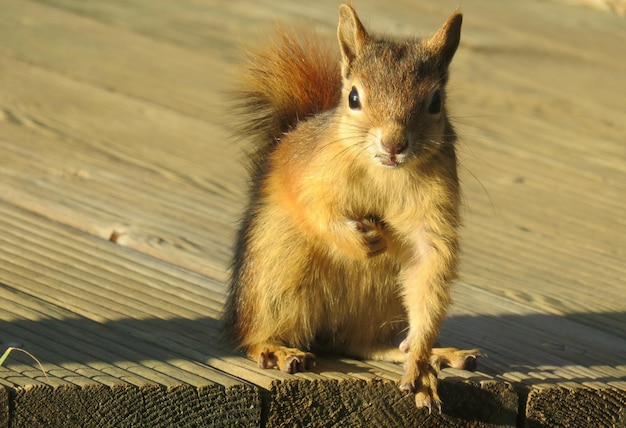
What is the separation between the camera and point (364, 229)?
7.91 feet

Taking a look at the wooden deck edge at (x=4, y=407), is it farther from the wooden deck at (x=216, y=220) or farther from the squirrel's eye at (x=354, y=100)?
the squirrel's eye at (x=354, y=100)

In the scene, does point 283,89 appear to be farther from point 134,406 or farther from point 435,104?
point 134,406

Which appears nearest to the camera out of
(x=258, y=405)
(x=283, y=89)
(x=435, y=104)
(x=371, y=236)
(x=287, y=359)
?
A: (x=258, y=405)

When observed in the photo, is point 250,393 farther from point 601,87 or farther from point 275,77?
point 601,87

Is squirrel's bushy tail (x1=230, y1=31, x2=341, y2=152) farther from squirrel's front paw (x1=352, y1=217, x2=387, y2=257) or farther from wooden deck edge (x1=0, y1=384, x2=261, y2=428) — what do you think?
wooden deck edge (x1=0, y1=384, x2=261, y2=428)

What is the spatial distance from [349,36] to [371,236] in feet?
1.87

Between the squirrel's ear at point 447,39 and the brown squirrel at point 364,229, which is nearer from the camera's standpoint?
the brown squirrel at point 364,229

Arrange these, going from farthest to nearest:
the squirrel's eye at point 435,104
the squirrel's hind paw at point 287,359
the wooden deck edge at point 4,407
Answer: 1. the squirrel's eye at point 435,104
2. the squirrel's hind paw at point 287,359
3. the wooden deck edge at point 4,407

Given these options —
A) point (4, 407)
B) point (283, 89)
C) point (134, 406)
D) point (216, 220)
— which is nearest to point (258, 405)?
point (134, 406)

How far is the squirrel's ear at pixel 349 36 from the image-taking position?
2.67 metres

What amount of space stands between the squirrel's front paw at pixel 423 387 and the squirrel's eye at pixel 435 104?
600 millimetres

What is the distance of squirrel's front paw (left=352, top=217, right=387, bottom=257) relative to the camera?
7.77 ft

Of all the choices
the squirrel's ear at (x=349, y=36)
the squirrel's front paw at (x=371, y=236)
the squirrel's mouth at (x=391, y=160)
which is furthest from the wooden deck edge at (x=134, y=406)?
the squirrel's ear at (x=349, y=36)

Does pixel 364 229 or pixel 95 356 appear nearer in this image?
pixel 95 356
